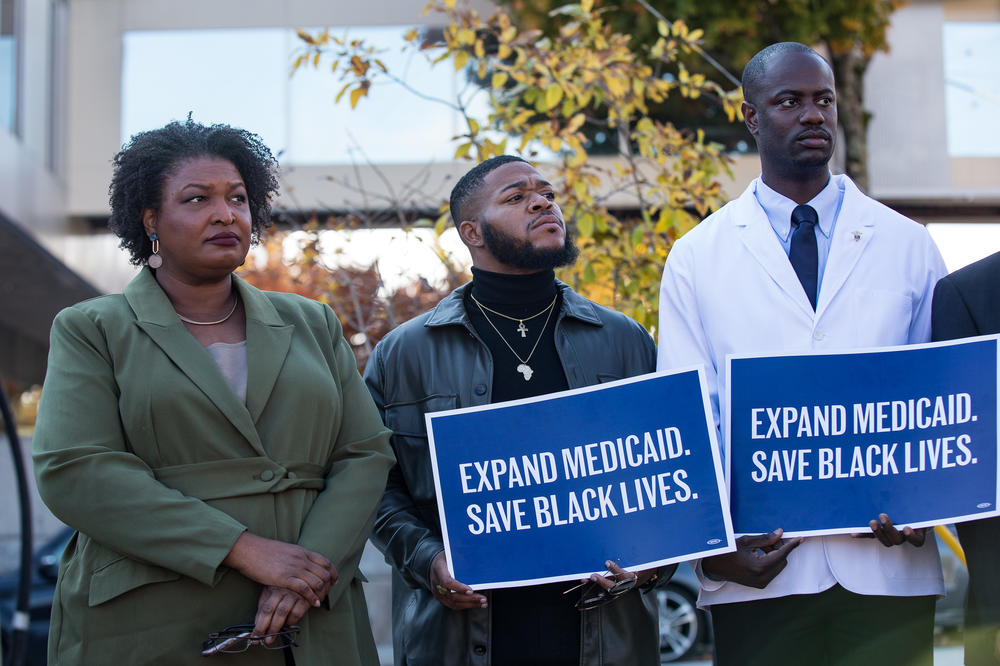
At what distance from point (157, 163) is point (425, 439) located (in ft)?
4.02

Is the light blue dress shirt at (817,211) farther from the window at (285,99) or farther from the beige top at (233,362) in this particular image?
the window at (285,99)

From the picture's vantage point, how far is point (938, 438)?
3146mm

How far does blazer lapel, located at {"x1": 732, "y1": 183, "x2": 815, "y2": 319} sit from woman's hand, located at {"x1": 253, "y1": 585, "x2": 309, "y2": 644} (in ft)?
5.47

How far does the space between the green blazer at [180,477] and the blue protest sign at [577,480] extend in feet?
0.89

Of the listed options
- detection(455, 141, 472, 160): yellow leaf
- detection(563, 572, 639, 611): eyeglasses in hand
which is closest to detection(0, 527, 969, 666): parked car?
detection(455, 141, 472, 160): yellow leaf

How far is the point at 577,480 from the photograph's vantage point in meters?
3.26

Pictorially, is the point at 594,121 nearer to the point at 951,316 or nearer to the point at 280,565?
the point at 951,316

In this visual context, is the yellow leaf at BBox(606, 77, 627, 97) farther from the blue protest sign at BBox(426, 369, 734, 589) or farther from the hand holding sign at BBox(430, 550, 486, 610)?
the hand holding sign at BBox(430, 550, 486, 610)

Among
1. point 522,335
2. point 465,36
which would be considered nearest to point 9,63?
point 465,36

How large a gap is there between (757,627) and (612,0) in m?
10.1

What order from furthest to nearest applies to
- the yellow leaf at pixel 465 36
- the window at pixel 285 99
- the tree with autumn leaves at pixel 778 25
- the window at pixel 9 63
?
1. the window at pixel 285 99
2. the window at pixel 9 63
3. the tree with autumn leaves at pixel 778 25
4. the yellow leaf at pixel 465 36

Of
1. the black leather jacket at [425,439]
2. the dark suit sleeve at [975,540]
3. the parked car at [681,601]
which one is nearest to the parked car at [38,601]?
the parked car at [681,601]

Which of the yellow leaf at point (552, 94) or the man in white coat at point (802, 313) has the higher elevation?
the yellow leaf at point (552, 94)

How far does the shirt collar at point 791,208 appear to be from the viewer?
3.47 meters
